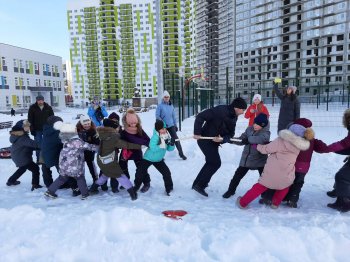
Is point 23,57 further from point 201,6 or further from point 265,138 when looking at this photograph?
point 201,6

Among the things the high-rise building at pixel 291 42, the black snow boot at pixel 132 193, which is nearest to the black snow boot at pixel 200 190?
the black snow boot at pixel 132 193

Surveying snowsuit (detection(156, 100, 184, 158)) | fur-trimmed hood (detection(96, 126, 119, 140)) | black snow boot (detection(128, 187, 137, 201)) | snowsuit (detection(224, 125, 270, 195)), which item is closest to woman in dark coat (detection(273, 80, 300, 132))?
snowsuit (detection(224, 125, 270, 195))

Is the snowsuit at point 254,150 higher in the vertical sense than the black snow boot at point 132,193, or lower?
higher

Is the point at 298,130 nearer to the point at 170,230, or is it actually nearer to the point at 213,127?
the point at 213,127

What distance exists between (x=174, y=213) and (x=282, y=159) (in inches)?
64.5

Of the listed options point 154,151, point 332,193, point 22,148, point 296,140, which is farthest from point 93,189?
point 332,193

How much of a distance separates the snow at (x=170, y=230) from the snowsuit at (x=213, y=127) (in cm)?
52

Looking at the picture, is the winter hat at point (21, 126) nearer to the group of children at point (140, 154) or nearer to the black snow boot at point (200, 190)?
the group of children at point (140, 154)

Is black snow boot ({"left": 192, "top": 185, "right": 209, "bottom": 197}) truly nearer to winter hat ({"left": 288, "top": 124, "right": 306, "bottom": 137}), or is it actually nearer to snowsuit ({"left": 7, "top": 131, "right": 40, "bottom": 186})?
winter hat ({"left": 288, "top": 124, "right": 306, "bottom": 137})

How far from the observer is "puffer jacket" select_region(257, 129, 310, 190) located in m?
3.54

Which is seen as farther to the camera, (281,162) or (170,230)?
(281,162)

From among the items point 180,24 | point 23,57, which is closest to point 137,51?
point 180,24

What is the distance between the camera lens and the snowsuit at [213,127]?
434 cm

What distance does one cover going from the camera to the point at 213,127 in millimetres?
4395
